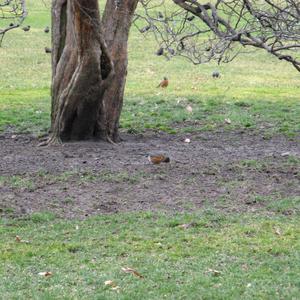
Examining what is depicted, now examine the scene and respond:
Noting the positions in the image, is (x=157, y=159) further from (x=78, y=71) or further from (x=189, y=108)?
(x=189, y=108)

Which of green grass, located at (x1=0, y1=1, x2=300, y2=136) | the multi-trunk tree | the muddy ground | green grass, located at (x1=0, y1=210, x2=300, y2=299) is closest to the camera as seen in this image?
green grass, located at (x1=0, y1=210, x2=300, y2=299)

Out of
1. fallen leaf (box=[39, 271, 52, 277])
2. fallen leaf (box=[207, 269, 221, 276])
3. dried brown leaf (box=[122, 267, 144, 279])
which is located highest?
fallen leaf (box=[207, 269, 221, 276])

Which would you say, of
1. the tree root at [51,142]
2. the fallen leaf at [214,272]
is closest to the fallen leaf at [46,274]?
the fallen leaf at [214,272]

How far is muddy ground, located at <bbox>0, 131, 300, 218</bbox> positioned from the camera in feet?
27.9

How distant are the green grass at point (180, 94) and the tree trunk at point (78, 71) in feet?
4.22

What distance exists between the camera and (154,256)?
6.73 meters

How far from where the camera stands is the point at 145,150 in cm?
1127

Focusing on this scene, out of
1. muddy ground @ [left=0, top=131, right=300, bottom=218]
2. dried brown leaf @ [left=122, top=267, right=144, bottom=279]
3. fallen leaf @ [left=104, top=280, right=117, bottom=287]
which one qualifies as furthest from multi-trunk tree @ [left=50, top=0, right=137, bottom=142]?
fallen leaf @ [left=104, top=280, right=117, bottom=287]

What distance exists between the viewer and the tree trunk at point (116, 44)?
456 inches

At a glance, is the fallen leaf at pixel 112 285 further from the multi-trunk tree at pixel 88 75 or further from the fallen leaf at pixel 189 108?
the fallen leaf at pixel 189 108

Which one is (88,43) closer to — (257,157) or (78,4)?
(78,4)

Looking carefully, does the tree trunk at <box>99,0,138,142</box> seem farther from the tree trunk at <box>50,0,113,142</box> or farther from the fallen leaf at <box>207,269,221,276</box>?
the fallen leaf at <box>207,269,221,276</box>

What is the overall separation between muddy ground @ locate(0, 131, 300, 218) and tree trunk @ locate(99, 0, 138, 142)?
22.9 inches

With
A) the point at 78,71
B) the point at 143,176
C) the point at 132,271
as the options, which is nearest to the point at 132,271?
the point at 132,271
